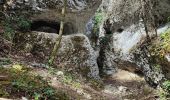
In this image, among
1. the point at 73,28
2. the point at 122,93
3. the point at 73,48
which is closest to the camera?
the point at 122,93

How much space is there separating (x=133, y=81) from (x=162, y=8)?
426 centimetres

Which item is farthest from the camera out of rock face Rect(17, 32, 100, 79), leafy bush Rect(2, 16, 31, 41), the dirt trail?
leafy bush Rect(2, 16, 31, 41)

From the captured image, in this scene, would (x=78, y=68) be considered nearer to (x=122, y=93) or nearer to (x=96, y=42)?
(x=122, y=93)

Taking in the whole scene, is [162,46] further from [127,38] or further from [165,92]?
[127,38]

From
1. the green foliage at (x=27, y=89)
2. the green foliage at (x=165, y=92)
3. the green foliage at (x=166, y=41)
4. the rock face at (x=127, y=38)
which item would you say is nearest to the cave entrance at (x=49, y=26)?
the rock face at (x=127, y=38)

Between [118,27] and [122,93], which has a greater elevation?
[118,27]

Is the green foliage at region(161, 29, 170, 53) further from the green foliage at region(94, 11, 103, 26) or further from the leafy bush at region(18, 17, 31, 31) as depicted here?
the green foliage at region(94, 11, 103, 26)

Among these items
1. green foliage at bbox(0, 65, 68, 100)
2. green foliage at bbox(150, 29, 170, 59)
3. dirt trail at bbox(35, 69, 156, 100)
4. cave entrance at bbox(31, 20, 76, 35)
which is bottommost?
dirt trail at bbox(35, 69, 156, 100)

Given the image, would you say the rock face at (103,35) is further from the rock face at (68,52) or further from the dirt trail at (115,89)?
the dirt trail at (115,89)

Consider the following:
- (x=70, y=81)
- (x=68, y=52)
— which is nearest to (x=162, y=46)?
(x=70, y=81)

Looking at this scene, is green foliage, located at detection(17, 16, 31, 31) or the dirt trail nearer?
the dirt trail

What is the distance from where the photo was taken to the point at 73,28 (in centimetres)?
2186

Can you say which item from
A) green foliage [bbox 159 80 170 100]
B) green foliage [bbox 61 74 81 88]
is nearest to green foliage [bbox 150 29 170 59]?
green foliage [bbox 159 80 170 100]

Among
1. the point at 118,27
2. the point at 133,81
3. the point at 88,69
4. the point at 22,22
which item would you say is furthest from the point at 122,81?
the point at 22,22
